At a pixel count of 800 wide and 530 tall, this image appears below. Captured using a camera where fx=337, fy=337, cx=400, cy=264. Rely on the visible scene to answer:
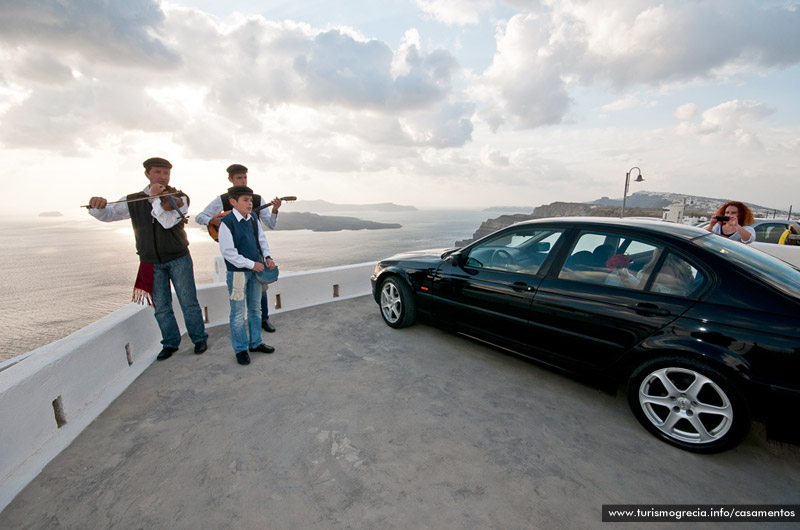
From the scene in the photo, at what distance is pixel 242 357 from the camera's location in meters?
3.30

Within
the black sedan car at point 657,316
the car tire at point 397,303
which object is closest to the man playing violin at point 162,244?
the car tire at point 397,303

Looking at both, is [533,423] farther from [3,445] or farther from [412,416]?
[3,445]

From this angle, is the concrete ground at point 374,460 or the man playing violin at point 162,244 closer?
the concrete ground at point 374,460

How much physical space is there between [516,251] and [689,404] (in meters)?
1.61

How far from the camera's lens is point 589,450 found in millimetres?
2170

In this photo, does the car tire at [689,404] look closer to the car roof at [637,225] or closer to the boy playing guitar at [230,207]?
the car roof at [637,225]

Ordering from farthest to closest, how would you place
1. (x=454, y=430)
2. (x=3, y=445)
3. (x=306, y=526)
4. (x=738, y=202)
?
(x=738, y=202) → (x=454, y=430) → (x=3, y=445) → (x=306, y=526)

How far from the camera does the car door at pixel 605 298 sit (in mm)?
2229

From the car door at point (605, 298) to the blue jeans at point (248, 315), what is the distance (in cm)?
268

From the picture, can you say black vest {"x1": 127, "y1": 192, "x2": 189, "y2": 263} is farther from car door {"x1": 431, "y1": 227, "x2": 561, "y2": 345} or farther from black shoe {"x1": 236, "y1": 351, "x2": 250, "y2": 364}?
car door {"x1": 431, "y1": 227, "x2": 561, "y2": 345}

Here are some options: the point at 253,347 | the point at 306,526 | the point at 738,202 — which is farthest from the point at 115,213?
the point at 738,202

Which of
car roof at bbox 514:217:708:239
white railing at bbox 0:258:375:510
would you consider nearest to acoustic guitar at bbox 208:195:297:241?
white railing at bbox 0:258:375:510

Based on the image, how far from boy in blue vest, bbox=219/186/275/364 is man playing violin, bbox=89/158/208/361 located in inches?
19.2

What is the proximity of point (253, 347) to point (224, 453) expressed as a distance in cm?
153
